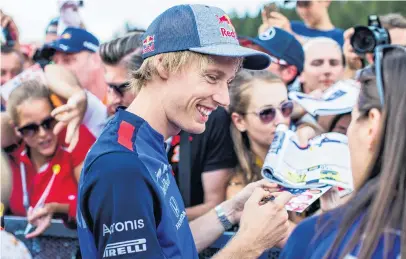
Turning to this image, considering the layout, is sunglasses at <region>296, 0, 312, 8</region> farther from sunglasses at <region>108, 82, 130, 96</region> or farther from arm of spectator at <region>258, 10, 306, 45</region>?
sunglasses at <region>108, 82, 130, 96</region>

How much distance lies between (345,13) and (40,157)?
342cm

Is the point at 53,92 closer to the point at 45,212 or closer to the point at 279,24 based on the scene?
the point at 45,212

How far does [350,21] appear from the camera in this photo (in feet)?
19.2

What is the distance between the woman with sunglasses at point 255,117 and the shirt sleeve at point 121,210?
1.66 m

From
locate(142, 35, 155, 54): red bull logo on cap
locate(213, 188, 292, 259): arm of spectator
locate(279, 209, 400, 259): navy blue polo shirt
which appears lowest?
locate(213, 188, 292, 259): arm of spectator

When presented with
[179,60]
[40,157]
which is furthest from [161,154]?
[40,157]

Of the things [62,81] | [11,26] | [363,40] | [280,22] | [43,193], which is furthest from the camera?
[11,26]

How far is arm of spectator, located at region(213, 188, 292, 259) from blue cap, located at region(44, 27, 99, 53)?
2.75 metres

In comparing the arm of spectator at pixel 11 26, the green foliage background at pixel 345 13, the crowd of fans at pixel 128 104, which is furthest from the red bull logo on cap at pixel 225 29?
the arm of spectator at pixel 11 26

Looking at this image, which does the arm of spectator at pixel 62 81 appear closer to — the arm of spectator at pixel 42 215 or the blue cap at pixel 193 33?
the arm of spectator at pixel 42 215

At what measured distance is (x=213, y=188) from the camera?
3.41 meters

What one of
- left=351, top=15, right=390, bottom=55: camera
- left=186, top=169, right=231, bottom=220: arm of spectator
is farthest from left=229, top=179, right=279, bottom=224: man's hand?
left=351, top=15, right=390, bottom=55: camera

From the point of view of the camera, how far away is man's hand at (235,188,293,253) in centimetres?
205

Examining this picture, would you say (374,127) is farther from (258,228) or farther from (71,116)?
(71,116)
